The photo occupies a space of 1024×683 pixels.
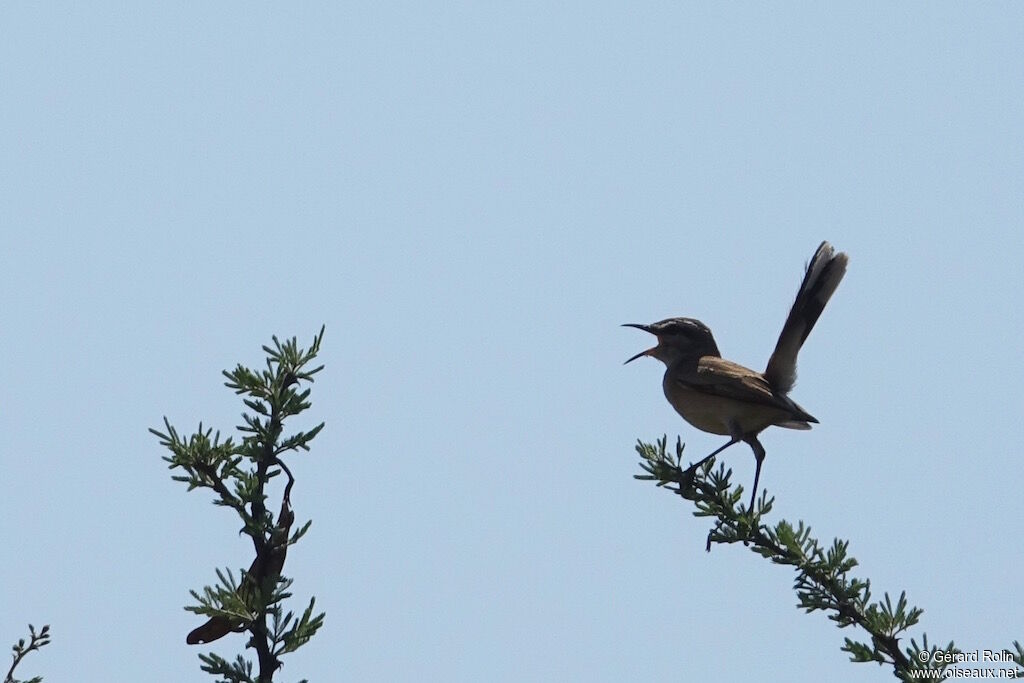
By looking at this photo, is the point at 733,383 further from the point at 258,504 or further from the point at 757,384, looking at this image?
the point at 258,504

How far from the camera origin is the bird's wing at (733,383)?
927 centimetres

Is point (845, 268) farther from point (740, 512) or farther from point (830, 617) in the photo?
point (830, 617)

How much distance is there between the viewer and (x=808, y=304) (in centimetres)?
972

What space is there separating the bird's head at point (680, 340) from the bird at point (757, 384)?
0.18 metres

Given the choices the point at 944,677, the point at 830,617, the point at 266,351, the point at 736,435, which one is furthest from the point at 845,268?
the point at 266,351

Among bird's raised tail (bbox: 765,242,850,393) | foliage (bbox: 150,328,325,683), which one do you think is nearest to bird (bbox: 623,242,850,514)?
bird's raised tail (bbox: 765,242,850,393)

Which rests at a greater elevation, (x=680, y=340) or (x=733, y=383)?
(x=680, y=340)

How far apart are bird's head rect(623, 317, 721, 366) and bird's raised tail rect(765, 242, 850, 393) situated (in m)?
0.86

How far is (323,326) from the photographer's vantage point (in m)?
3.88

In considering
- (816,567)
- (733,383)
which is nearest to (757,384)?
(733,383)

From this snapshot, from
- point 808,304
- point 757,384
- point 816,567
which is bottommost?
point 816,567

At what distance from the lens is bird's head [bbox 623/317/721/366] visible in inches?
413

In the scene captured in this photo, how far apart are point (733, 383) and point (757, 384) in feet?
0.67

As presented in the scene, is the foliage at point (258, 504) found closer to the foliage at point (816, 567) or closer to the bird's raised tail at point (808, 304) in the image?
the foliage at point (816, 567)
